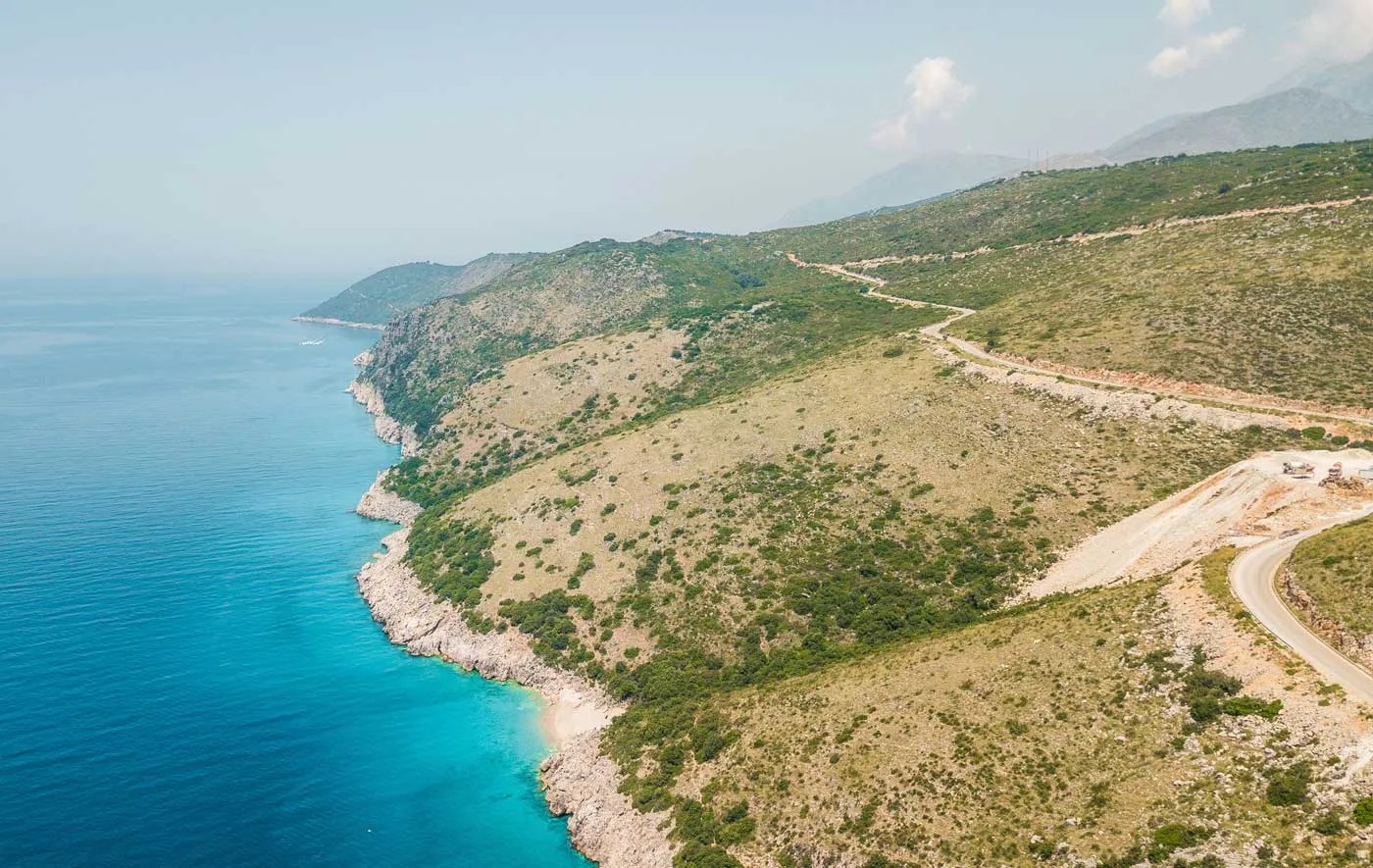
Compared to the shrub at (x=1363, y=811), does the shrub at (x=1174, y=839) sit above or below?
below

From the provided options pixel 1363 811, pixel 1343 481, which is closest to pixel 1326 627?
pixel 1363 811

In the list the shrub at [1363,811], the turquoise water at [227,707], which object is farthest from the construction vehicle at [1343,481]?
the turquoise water at [227,707]

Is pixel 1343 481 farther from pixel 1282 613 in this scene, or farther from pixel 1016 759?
pixel 1016 759

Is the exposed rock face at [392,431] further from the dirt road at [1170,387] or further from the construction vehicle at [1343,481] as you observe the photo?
the construction vehicle at [1343,481]

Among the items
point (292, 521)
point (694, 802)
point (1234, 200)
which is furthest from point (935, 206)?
point (694, 802)

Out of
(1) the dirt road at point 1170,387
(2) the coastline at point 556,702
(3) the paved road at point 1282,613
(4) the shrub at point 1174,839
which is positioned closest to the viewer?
(4) the shrub at point 1174,839
